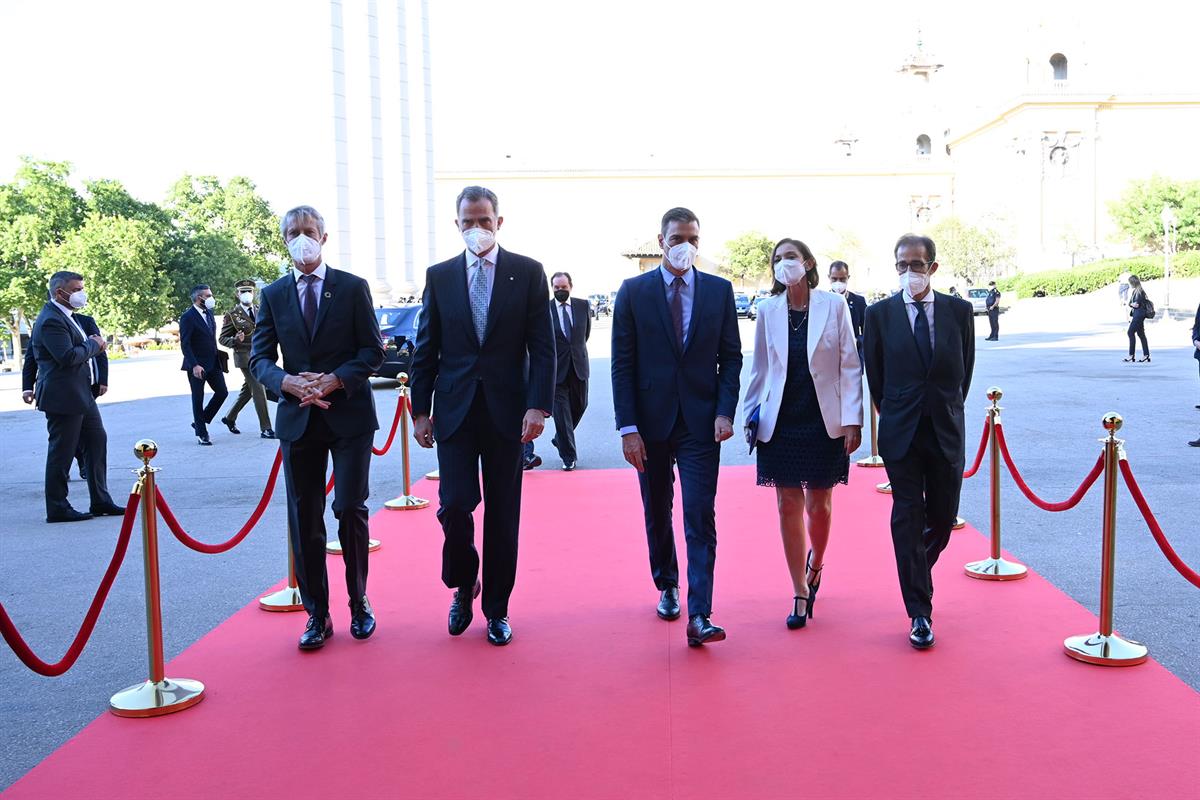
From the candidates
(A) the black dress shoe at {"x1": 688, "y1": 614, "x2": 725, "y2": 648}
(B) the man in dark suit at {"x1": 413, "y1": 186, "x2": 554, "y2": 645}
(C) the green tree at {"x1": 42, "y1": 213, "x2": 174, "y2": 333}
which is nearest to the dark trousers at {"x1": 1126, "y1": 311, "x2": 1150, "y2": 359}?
(A) the black dress shoe at {"x1": 688, "y1": 614, "x2": 725, "y2": 648}

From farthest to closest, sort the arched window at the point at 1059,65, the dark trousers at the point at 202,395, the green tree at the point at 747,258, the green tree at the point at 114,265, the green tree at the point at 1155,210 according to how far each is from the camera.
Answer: the green tree at the point at 747,258, the arched window at the point at 1059,65, the green tree at the point at 1155,210, the green tree at the point at 114,265, the dark trousers at the point at 202,395

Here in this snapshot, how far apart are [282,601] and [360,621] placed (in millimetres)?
861

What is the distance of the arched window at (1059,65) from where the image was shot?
75812mm

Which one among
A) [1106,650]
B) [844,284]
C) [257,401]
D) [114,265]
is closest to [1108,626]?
[1106,650]

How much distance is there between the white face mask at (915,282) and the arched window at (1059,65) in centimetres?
8058

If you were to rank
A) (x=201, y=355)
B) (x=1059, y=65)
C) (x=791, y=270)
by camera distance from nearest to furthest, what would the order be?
1. (x=791, y=270)
2. (x=201, y=355)
3. (x=1059, y=65)

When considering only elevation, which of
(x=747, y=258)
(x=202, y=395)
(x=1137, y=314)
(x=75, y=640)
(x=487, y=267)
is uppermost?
(x=747, y=258)

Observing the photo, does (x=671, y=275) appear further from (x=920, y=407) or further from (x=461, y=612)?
(x=461, y=612)

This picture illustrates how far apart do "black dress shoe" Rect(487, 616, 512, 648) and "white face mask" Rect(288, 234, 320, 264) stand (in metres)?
1.96

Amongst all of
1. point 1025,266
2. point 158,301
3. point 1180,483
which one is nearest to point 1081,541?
point 1180,483

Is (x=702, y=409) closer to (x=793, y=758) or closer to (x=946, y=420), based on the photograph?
(x=946, y=420)

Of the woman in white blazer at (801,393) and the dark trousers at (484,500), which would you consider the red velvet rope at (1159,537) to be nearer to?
the woman in white blazer at (801,393)

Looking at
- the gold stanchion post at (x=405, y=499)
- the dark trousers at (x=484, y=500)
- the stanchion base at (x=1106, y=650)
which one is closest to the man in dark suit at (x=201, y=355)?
the gold stanchion post at (x=405, y=499)

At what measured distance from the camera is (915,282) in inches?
195
